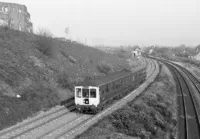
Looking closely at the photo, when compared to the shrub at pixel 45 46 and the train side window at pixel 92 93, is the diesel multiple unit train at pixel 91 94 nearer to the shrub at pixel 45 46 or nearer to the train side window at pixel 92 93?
the train side window at pixel 92 93

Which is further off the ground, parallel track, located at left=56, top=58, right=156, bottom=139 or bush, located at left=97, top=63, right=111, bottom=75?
bush, located at left=97, top=63, right=111, bottom=75

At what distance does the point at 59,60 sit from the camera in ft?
110

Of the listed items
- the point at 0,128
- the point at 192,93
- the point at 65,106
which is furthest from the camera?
the point at 192,93

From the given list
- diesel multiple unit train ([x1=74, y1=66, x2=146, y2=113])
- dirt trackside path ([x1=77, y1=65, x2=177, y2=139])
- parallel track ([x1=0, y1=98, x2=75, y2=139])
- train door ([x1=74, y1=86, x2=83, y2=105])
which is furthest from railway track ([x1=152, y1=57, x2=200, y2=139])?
parallel track ([x1=0, y1=98, x2=75, y2=139])

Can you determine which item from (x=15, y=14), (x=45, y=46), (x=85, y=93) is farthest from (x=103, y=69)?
(x=15, y=14)

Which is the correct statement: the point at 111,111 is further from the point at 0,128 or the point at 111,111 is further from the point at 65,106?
the point at 0,128

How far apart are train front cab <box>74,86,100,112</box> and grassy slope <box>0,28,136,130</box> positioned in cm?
332

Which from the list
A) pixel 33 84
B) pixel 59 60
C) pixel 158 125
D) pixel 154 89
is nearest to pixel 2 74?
pixel 33 84

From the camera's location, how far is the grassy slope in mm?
19156

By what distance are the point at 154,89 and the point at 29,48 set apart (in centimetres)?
1851

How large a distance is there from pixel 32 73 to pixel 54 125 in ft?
31.4

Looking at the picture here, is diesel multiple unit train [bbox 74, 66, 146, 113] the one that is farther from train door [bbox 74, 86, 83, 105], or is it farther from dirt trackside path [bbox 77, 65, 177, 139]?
dirt trackside path [bbox 77, 65, 177, 139]

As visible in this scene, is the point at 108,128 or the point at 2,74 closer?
the point at 108,128

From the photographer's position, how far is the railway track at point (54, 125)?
50.2 ft
